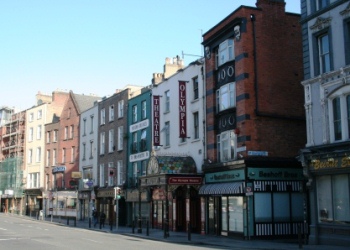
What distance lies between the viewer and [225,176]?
29734 mm

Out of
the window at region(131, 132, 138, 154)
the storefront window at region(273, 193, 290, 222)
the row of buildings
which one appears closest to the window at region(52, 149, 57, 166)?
the row of buildings

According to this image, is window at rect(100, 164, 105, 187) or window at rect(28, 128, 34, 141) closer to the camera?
window at rect(100, 164, 105, 187)

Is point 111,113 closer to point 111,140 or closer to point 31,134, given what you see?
point 111,140

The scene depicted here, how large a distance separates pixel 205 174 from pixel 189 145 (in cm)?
333

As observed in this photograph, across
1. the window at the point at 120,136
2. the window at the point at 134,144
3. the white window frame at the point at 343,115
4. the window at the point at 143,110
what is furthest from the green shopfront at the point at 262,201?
the window at the point at 120,136

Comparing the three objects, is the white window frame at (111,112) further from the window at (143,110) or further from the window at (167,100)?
the window at (167,100)

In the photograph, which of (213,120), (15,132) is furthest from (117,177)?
(15,132)

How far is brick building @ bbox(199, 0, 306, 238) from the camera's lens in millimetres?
27984

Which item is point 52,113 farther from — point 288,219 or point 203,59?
point 288,219

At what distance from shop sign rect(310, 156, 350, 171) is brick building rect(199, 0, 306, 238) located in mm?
4300

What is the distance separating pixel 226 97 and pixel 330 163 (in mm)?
9915

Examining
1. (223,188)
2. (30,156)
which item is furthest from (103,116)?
(223,188)

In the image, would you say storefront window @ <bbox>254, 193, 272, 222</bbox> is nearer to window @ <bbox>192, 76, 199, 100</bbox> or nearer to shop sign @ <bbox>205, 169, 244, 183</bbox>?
shop sign @ <bbox>205, 169, 244, 183</bbox>

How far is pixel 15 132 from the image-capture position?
75688 mm
